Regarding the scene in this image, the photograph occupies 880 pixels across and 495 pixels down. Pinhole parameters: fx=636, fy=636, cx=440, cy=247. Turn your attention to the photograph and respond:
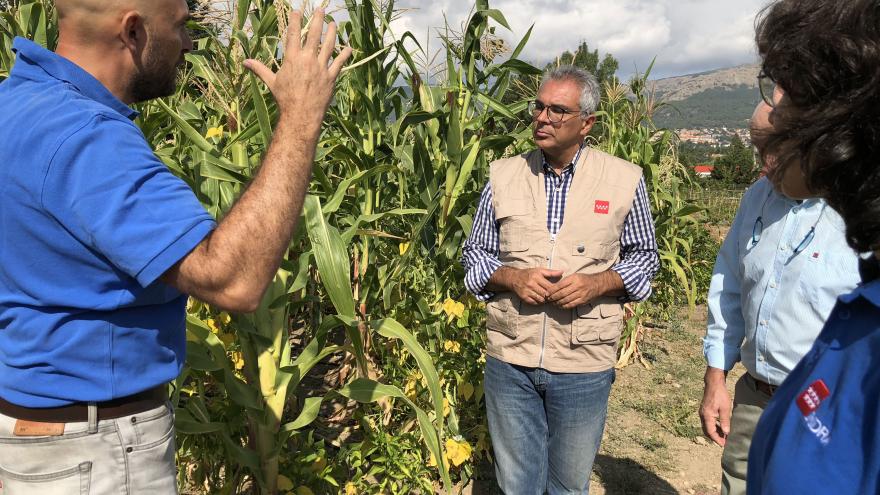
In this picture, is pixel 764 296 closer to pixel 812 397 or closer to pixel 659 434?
pixel 812 397

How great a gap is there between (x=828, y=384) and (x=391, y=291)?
2318 millimetres

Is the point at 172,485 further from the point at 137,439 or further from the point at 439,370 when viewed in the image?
the point at 439,370

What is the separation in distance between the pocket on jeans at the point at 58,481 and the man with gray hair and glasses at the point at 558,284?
144 cm

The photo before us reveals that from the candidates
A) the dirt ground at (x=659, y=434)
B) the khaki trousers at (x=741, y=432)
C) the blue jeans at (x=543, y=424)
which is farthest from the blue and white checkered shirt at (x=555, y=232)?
the dirt ground at (x=659, y=434)

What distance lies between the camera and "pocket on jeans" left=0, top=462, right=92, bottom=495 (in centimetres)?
134

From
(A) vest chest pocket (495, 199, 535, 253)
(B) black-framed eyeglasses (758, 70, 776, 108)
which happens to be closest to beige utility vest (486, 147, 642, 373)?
(A) vest chest pocket (495, 199, 535, 253)

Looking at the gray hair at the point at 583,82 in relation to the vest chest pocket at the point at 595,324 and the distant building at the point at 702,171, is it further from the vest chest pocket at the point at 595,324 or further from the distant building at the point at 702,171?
the distant building at the point at 702,171

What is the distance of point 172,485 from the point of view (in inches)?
59.4

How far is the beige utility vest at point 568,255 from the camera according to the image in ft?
7.66

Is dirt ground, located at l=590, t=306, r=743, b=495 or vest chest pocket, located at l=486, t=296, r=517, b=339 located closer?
vest chest pocket, located at l=486, t=296, r=517, b=339

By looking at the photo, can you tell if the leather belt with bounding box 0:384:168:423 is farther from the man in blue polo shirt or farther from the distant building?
the distant building

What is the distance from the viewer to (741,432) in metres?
2.08

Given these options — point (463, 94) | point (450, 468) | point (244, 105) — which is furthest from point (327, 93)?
point (450, 468)

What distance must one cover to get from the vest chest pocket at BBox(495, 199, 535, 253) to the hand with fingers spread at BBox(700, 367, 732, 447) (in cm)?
80
